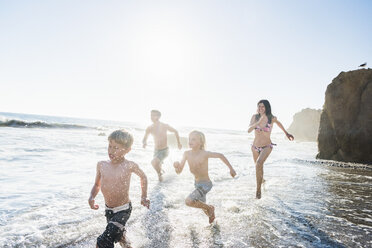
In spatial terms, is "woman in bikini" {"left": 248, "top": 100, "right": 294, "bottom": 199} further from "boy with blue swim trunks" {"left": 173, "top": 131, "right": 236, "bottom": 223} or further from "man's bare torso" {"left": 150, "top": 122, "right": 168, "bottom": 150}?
"man's bare torso" {"left": 150, "top": 122, "right": 168, "bottom": 150}

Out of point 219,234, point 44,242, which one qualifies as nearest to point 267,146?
point 219,234

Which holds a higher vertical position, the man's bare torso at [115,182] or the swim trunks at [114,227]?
the man's bare torso at [115,182]

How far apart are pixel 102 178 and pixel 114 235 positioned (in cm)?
65

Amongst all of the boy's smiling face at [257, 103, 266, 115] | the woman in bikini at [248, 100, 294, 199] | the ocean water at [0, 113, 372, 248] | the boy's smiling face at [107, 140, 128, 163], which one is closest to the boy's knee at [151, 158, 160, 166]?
the ocean water at [0, 113, 372, 248]

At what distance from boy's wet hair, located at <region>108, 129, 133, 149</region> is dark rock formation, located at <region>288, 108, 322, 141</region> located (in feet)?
240

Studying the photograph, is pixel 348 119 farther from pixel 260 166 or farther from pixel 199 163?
pixel 199 163

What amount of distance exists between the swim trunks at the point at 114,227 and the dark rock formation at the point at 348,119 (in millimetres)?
12820

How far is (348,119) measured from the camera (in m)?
12.9

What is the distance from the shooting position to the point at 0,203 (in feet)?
15.9

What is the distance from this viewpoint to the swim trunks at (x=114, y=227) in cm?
252

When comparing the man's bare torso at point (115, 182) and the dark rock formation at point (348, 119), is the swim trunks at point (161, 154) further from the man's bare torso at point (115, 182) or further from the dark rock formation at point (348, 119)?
the dark rock formation at point (348, 119)

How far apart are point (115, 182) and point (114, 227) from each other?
0.48 metres

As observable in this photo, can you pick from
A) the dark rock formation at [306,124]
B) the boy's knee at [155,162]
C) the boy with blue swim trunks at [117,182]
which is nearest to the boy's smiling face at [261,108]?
the boy's knee at [155,162]

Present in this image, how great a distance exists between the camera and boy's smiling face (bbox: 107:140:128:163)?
2786 millimetres
